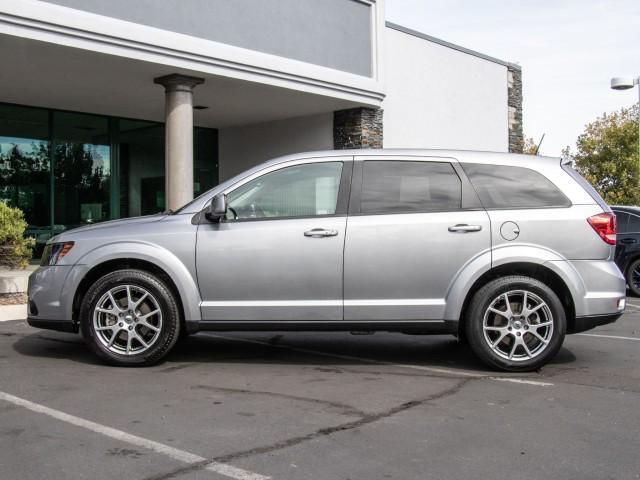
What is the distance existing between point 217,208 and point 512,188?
8.23 feet

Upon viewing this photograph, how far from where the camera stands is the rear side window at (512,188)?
630 centimetres

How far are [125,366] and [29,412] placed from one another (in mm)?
1516

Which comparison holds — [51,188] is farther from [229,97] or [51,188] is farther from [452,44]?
[452,44]

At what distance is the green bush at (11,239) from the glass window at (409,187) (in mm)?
7315

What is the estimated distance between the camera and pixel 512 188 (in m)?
6.37

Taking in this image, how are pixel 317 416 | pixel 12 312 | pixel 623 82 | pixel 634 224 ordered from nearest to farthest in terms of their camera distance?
1. pixel 317 416
2. pixel 12 312
3. pixel 634 224
4. pixel 623 82

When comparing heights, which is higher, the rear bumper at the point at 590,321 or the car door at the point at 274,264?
the car door at the point at 274,264

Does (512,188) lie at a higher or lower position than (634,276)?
higher

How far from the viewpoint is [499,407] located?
507cm

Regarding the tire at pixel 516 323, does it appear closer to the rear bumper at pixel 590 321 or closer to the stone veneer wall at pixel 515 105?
the rear bumper at pixel 590 321

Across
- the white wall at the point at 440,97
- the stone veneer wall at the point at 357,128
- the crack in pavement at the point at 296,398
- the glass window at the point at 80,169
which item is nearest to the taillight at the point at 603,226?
the crack in pavement at the point at 296,398

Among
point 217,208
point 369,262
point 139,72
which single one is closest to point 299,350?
point 369,262

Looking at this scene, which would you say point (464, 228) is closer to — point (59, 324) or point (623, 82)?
point (59, 324)

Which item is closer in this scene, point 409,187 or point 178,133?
point 409,187
